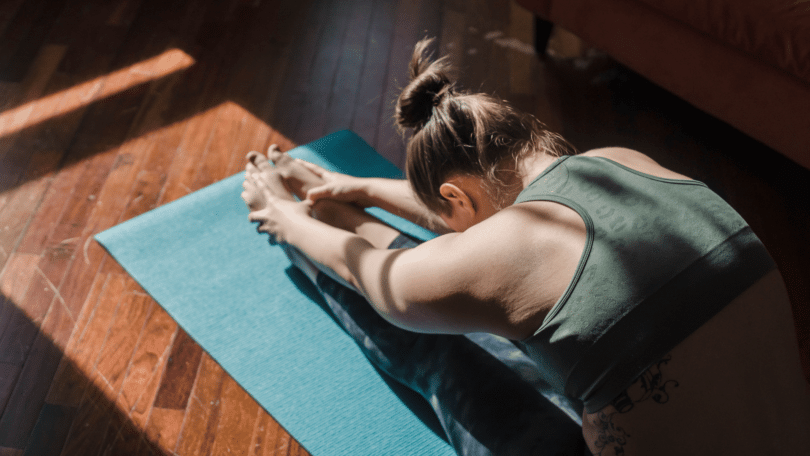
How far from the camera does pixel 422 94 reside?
1.01m

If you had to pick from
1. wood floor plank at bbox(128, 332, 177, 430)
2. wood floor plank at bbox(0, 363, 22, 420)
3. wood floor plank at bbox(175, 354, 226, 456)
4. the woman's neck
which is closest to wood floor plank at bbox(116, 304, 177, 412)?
wood floor plank at bbox(128, 332, 177, 430)

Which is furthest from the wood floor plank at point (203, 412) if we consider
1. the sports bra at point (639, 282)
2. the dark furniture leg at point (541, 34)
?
the dark furniture leg at point (541, 34)

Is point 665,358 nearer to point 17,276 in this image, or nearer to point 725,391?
point 725,391

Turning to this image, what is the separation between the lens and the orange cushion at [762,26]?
59.6 inches

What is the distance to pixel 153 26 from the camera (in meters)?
2.23

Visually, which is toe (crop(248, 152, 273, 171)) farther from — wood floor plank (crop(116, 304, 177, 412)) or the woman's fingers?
wood floor plank (crop(116, 304, 177, 412))

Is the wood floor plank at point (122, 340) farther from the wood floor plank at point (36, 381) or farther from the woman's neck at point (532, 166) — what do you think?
the woman's neck at point (532, 166)

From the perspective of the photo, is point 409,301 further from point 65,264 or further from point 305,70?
point 305,70

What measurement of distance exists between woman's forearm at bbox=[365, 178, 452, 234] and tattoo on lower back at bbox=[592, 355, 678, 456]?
0.72 m

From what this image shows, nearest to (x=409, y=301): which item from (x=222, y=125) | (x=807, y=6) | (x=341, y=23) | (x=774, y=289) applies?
(x=774, y=289)

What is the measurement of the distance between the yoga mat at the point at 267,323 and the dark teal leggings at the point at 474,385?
6cm

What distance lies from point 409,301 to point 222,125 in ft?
4.00

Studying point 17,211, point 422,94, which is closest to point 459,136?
point 422,94

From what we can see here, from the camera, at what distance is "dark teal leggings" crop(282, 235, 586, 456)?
107 cm
